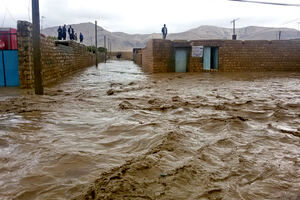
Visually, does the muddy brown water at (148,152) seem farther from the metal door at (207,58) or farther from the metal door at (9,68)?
the metal door at (207,58)

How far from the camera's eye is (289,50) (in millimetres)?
19266

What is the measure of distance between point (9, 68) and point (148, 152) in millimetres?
8063

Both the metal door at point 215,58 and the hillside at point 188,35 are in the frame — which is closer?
the metal door at point 215,58

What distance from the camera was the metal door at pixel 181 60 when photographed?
60.0 ft

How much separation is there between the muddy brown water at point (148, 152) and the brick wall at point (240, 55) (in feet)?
39.6

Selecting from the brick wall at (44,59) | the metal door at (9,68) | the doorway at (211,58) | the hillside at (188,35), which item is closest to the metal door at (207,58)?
the doorway at (211,58)

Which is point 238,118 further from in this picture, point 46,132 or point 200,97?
point 46,132

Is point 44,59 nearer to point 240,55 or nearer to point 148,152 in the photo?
point 148,152

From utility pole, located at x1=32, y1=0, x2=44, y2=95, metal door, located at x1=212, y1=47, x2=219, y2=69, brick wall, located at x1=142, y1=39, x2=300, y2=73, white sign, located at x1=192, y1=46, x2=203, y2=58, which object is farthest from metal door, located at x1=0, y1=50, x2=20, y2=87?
metal door, located at x1=212, y1=47, x2=219, y2=69

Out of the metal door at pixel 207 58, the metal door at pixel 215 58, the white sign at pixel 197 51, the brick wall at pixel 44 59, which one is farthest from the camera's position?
the metal door at pixel 215 58

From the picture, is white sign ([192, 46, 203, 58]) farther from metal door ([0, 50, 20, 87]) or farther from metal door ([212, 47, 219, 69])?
metal door ([0, 50, 20, 87])

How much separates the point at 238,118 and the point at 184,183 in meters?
2.93

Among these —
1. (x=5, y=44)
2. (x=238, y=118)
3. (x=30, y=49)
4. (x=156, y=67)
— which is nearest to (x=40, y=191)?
(x=238, y=118)

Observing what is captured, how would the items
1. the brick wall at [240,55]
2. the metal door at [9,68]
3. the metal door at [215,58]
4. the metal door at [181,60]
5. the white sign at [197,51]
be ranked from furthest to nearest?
the metal door at [215,58], the metal door at [181,60], the white sign at [197,51], the brick wall at [240,55], the metal door at [9,68]
